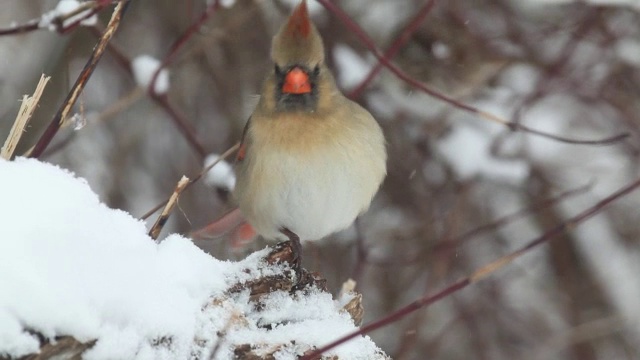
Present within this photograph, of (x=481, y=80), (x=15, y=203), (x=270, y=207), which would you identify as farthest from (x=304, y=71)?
(x=481, y=80)

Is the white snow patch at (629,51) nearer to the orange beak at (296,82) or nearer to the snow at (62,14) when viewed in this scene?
the orange beak at (296,82)

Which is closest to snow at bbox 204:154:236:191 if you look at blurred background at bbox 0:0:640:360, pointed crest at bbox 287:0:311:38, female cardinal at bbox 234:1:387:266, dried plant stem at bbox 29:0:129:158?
blurred background at bbox 0:0:640:360

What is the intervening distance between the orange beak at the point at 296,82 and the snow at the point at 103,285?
26.0 inches

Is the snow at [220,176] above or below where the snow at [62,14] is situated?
below

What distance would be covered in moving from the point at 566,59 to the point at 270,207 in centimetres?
178

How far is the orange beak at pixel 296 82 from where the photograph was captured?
6.92 ft

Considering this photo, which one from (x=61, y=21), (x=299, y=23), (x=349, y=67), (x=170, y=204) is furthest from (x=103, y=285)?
(x=349, y=67)

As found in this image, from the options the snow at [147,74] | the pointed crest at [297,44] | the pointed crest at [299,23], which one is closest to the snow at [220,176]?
the snow at [147,74]

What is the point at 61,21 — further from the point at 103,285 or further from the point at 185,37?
the point at 185,37

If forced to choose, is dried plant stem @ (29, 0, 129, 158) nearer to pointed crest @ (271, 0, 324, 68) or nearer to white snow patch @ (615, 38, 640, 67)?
pointed crest @ (271, 0, 324, 68)

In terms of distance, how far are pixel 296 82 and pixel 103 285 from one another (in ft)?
3.15

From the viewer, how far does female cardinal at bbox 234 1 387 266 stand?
215 centimetres

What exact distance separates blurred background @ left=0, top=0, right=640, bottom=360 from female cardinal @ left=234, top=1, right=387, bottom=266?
1.07 meters

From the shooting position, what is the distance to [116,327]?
4.13ft
